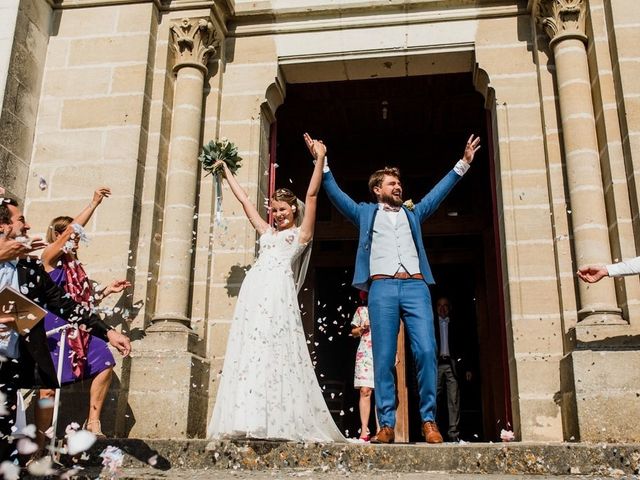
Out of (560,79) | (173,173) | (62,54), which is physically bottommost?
(173,173)

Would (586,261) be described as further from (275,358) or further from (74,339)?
(74,339)

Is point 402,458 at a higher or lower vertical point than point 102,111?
lower

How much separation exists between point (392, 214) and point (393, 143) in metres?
5.54

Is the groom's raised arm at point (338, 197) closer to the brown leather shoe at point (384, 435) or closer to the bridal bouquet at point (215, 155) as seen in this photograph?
the bridal bouquet at point (215, 155)

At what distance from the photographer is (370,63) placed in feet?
22.0

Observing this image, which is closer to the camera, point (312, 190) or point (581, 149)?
point (312, 190)

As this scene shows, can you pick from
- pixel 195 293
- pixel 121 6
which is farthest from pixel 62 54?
pixel 195 293

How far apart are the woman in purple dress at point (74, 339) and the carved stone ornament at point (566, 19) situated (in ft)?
13.5

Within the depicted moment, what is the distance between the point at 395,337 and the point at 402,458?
0.97 m

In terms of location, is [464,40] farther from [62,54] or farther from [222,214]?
[62,54]

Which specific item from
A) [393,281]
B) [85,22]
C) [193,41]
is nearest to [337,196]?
[393,281]

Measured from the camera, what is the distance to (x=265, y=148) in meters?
6.59

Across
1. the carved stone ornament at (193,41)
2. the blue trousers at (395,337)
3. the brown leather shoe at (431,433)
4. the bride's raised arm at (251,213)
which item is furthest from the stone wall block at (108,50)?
the brown leather shoe at (431,433)

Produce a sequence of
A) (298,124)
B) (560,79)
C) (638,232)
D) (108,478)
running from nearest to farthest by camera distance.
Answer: (108,478)
(638,232)
(560,79)
(298,124)
